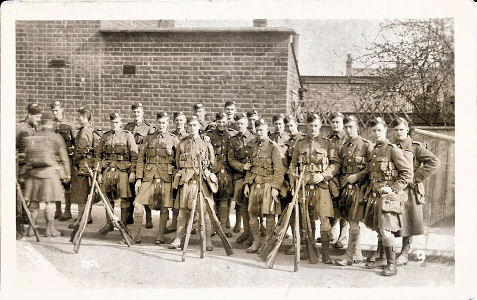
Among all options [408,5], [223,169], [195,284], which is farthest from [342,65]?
[195,284]

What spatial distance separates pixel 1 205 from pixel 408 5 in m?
6.13

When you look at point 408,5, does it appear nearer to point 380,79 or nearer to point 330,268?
point 380,79

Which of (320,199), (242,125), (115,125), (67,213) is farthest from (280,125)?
(67,213)

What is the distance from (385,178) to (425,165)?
649 millimetres

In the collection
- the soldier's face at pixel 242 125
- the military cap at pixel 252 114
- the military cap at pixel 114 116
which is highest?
the military cap at pixel 252 114

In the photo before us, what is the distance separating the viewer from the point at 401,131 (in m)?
6.32

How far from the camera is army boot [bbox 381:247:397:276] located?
6.11 m

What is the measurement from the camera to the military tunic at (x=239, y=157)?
7.04 metres

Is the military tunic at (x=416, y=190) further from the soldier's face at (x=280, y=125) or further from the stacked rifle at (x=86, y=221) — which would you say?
the stacked rifle at (x=86, y=221)

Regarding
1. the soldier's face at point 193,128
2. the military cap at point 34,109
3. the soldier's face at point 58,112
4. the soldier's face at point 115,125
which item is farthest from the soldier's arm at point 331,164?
the military cap at point 34,109

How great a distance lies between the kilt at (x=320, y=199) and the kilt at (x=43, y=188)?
138 inches

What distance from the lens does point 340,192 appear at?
6.55 meters

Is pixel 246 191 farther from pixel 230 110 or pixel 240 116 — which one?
pixel 230 110

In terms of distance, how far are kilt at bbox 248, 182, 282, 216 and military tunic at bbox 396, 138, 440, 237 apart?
1.67m
